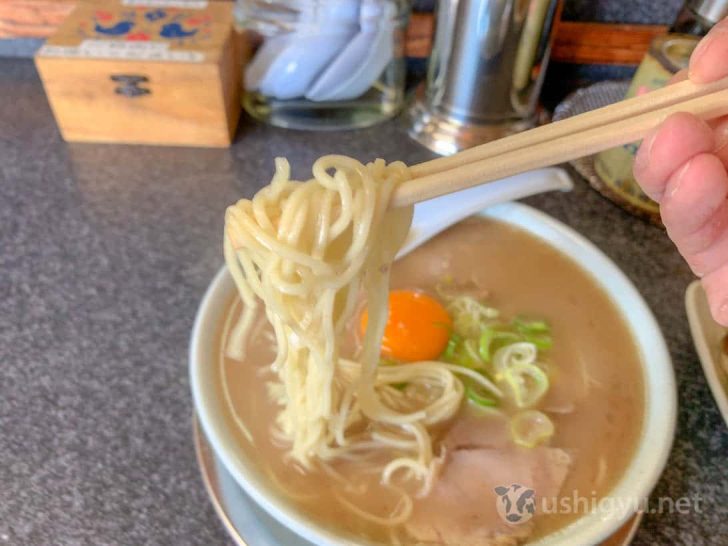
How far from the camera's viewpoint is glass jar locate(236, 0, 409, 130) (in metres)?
1.32

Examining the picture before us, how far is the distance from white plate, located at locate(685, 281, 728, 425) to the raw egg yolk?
0.39 meters

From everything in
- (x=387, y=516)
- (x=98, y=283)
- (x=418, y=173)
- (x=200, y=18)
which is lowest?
(x=98, y=283)

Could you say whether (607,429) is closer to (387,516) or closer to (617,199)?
(387,516)

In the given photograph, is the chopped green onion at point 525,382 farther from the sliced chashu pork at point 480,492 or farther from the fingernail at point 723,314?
the fingernail at point 723,314

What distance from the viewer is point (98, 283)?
1.18m

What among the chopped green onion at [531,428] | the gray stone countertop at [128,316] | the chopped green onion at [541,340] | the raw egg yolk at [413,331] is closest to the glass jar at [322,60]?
the gray stone countertop at [128,316]

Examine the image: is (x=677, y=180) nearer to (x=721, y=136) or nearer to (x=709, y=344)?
(x=721, y=136)

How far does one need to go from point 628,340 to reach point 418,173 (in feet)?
1.58

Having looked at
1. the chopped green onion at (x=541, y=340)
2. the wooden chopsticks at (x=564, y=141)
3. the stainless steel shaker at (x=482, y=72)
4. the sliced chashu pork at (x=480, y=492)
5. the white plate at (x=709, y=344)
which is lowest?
the sliced chashu pork at (x=480, y=492)

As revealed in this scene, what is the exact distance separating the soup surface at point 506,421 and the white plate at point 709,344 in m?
0.11

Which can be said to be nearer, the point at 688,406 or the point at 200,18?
the point at 688,406

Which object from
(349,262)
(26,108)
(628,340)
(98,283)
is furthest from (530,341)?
(26,108)

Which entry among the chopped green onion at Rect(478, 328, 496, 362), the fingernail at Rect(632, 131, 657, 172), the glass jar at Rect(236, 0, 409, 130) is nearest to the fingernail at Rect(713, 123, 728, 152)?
the fingernail at Rect(632, 131, 657, 172)

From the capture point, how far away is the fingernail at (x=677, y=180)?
0.64 m
